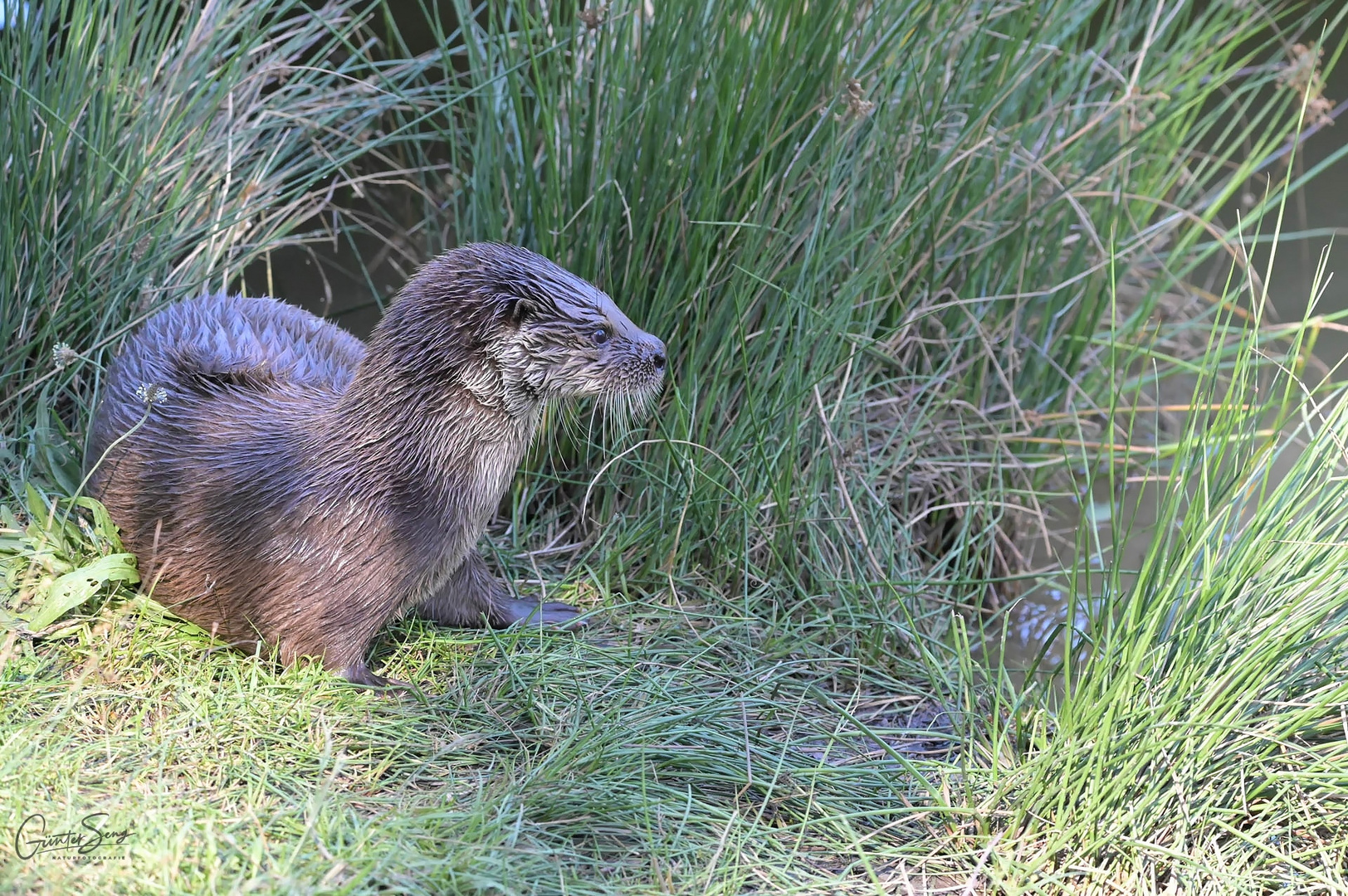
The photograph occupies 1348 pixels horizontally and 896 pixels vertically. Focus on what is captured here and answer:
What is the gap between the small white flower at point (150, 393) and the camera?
7.52ft

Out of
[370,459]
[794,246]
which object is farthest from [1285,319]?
[370,459]

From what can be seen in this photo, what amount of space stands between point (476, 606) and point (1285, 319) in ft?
10.5

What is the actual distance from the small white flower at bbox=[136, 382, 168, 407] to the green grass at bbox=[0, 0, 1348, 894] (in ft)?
0.96

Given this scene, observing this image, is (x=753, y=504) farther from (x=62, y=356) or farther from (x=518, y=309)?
(x=62, y=356)

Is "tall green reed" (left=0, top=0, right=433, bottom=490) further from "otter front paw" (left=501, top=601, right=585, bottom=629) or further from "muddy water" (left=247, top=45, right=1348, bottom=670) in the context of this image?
"otter front paw" (left=501, top=601, right=585, bottom=629)

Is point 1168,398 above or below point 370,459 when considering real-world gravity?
below

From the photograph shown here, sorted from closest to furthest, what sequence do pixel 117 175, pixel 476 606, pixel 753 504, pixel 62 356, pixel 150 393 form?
pixel 150 393
pixel 62 356
pixel 476 606
pixel 753 504
pixel 117 175

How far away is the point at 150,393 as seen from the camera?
2.34m

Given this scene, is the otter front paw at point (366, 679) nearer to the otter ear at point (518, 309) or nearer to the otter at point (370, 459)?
the otter at point (370, 459)

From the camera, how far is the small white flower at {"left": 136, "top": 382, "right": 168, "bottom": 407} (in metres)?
2.29

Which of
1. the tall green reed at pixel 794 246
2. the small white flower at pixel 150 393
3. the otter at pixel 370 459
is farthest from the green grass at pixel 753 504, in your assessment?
the small white flower at pixel 150 393

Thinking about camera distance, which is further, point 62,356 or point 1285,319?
point 1285,319

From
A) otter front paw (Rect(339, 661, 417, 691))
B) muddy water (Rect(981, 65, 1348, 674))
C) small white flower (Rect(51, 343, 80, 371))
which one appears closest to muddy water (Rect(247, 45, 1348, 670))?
muddy water (Rect(981, 65, 1348, 674))

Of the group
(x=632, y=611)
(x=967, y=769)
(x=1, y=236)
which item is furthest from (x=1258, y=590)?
(x=1, y=236)
